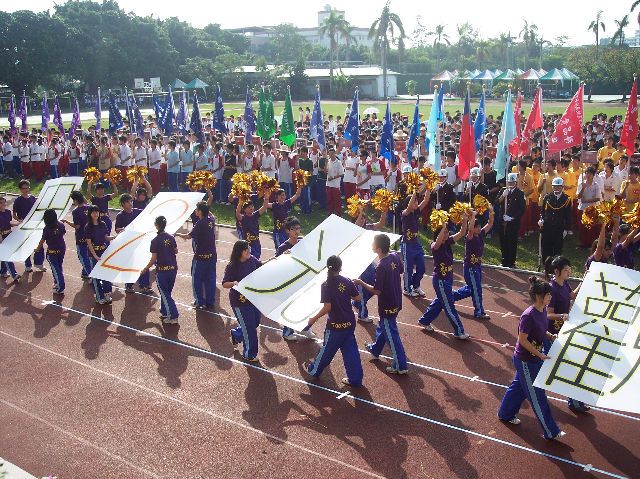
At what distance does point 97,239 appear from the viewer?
43.6 feet

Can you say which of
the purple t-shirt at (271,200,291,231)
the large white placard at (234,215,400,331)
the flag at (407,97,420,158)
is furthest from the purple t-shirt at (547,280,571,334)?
the flag at (407,97,420,158)

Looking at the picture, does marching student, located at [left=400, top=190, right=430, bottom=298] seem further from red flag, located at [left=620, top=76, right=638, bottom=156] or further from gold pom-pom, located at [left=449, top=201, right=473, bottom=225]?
red flag, located at [left=620, top=76, right=638, bottom=156]

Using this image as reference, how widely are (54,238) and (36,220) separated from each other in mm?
1251

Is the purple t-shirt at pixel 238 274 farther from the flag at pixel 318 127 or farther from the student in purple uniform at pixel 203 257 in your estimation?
the flag at pixel 318 127

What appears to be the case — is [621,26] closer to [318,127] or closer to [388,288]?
[318,127]

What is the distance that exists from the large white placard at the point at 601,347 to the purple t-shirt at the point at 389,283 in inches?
92.3

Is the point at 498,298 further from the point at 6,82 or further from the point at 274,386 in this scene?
the point at 6,82

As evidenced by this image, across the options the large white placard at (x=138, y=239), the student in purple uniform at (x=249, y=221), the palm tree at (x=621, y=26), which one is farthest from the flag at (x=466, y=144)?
the palm tree at (x=621, y=26)

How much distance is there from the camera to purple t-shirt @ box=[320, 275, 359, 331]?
888cm

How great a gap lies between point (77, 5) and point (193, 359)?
7423 centimetres

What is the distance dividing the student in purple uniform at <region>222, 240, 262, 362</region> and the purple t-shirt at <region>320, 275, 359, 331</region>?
1580 mm

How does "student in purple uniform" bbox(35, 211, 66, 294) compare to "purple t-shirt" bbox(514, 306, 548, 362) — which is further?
"student in purple uniform" bbox(35, 211, 66, 294)

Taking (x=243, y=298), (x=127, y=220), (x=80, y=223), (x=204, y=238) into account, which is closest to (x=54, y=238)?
(x=80, y=223)

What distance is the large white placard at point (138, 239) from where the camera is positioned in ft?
39.7
